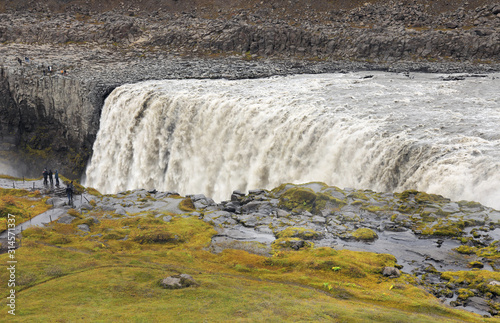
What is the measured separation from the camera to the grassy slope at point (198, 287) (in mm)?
14031

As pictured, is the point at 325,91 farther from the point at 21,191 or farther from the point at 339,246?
the point at 21,191

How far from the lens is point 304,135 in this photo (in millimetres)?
34875

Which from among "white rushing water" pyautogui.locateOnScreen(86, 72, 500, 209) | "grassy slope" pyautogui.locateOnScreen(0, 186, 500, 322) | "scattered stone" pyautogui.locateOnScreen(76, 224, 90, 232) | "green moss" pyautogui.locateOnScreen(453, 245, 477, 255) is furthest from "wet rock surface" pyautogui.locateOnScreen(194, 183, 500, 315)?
"scattered stone" pyautogui.locateOnScreen(76, 224, 90, 232)

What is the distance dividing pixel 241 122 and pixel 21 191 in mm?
19066

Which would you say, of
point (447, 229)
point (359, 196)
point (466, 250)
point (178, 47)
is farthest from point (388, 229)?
point (178, 47)

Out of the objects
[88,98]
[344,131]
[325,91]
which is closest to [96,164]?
[88,98]

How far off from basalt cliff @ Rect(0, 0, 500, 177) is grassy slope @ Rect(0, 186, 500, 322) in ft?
130

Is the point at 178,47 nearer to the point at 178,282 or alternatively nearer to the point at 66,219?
the point at 66,219

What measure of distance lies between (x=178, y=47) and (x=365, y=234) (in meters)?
72.8

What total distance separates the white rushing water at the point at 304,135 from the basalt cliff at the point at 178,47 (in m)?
8.54

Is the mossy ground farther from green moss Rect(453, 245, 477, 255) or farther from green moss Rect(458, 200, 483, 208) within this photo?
green moss Rect(458, 200, 483, 208)

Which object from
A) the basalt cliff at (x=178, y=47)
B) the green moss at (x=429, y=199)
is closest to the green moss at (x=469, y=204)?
the green moss at (x=429, y=199)

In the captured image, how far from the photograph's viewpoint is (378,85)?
5028 centimetres

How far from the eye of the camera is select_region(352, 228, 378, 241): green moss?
2240 centimetres
